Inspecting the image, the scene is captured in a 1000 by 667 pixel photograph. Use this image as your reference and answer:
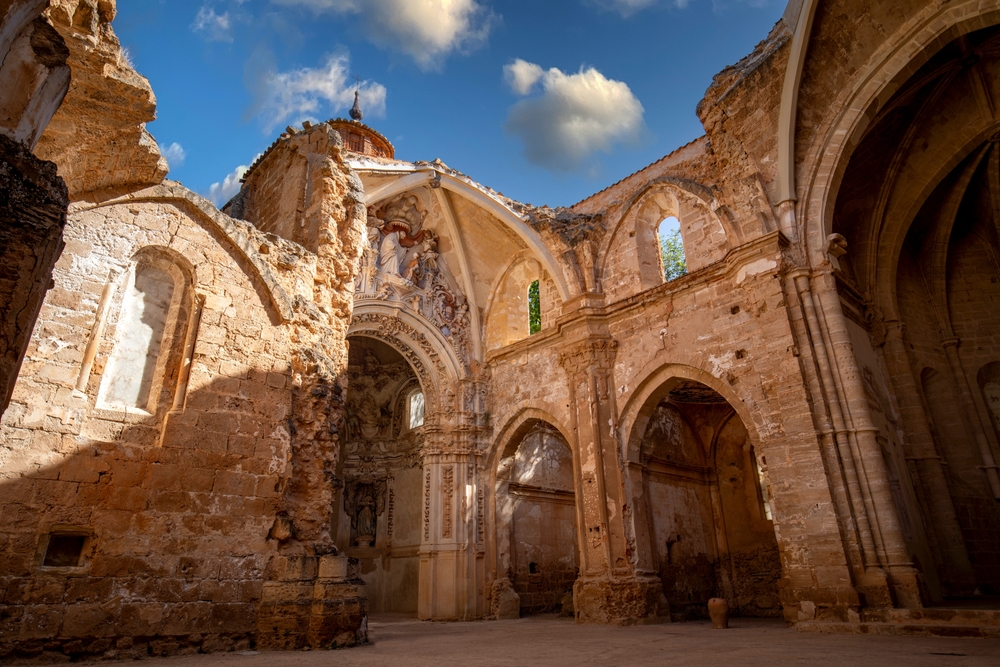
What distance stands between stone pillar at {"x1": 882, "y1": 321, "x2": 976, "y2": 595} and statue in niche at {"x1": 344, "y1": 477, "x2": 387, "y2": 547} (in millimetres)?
11355

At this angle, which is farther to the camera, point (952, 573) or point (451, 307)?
point (451, 307)

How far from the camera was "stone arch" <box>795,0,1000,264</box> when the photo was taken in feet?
25.6

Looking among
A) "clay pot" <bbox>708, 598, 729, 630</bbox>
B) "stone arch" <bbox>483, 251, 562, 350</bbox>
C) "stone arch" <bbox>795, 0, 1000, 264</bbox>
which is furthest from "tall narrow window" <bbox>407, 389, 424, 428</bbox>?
"stone arch" <bbox>795, 0, 1000, 264</bbox>

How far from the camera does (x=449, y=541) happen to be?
1163cm

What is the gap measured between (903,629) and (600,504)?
4.37 meters

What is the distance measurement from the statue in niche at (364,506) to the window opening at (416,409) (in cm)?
167

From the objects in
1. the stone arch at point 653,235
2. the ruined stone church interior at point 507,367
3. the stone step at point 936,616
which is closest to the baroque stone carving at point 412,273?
the ruined stone church interior at point 507,367

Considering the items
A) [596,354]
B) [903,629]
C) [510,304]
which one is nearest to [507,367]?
[510,304]

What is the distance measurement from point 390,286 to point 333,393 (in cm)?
583

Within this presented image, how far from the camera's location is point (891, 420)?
356 inches

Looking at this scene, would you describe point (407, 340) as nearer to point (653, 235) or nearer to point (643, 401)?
point (643, 401)

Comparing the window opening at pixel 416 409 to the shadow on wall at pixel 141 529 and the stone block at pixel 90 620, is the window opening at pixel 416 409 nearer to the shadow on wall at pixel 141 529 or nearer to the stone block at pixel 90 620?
the shadow on wall at pixel 141 529

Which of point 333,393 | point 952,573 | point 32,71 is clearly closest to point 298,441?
point 333,393

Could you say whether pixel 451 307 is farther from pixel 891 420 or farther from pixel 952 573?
pixel 952 573
